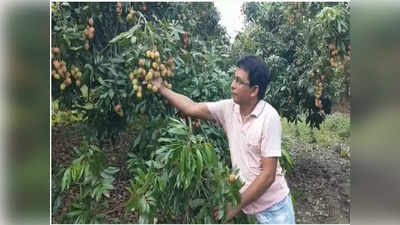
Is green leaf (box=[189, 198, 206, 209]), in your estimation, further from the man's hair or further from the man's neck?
the man's hair

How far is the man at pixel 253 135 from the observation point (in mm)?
2877

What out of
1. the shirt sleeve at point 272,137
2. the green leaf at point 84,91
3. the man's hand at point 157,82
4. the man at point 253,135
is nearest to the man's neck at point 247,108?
the man at point 253,135

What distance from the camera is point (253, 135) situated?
9.43ft

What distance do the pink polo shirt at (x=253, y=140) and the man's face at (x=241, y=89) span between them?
0.04 meters

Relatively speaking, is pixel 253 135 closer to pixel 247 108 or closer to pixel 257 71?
pixel 247 108

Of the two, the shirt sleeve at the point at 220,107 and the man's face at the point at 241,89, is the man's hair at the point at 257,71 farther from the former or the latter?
the shirt sleeve at the point at 220,107

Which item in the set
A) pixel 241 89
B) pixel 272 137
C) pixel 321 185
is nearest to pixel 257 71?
pixel 241 89

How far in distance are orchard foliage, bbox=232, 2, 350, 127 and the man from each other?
0.08 meters

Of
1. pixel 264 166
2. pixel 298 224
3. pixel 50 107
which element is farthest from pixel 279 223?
pixel 50 107

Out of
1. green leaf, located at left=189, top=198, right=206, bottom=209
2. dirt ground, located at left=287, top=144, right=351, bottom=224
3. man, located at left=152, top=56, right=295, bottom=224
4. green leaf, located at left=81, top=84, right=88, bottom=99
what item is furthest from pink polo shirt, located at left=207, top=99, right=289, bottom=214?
green leaf, located at left=81, top=84, right=88, bottom=99

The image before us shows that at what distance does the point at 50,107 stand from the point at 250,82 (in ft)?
3.64

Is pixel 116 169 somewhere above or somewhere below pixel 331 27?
below
